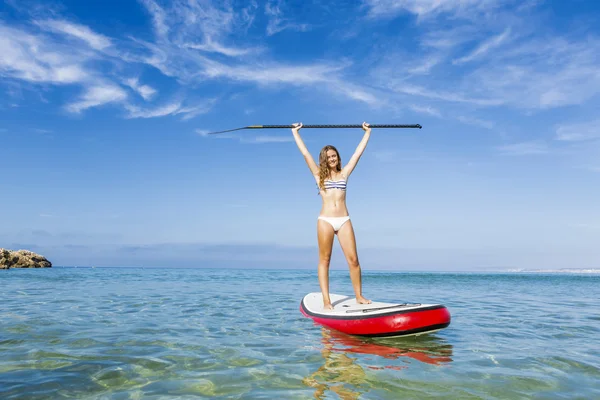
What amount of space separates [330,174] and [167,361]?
419 cm

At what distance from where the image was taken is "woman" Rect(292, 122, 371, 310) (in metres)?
7.56

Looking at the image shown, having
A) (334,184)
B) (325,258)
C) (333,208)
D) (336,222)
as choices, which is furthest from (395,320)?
(334,184)

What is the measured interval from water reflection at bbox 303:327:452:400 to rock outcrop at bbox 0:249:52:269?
5249cm

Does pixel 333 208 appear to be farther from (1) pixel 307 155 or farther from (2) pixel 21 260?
(2) pixel 21 260

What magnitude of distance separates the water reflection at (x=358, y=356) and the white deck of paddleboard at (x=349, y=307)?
1.23 feet

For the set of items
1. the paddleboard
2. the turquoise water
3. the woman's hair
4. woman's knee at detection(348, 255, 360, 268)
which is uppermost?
the woman's hair

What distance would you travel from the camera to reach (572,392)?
13.5ft

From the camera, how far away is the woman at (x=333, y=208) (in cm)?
756

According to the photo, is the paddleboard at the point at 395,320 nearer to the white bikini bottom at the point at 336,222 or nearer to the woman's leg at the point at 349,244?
the woman's leg at the point at 349,244

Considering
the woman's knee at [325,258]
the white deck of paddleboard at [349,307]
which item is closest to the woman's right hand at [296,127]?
the woman's knee at [325,258]

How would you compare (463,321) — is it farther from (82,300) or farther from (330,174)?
(82,300)

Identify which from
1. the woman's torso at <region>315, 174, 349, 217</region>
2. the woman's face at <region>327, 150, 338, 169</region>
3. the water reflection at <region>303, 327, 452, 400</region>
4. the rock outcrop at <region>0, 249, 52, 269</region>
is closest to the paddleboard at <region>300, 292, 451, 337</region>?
the water reflection at <region>303, 327, 452, 400</region>

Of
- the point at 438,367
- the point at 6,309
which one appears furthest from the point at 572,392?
the point at 6,309

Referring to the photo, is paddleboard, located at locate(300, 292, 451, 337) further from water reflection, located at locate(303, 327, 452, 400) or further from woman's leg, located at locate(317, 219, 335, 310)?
woman's leg, located at locate(317, 219, 335, 310)
